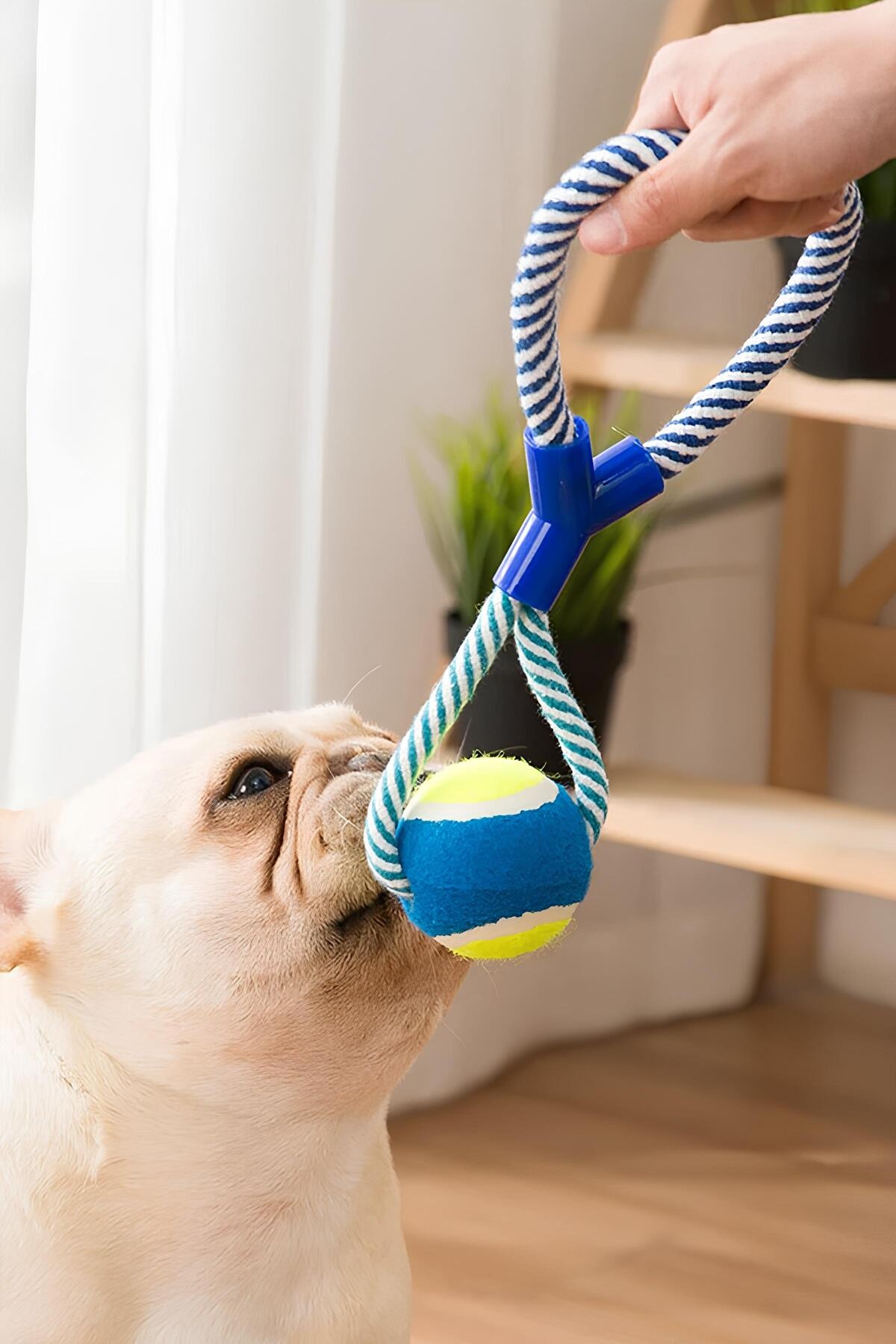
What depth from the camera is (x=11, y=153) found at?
1.03m

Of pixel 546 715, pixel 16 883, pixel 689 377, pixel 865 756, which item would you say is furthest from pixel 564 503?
pixel 865 756

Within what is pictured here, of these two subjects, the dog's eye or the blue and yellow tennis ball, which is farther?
the dog's eye

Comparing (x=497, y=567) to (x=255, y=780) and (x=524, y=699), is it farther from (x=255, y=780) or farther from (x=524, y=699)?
(x=255, y=780)

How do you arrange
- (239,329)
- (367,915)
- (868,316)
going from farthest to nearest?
(868,316)
(239,329)
(367,915)

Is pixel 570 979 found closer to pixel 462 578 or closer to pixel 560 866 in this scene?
pixel 462 578

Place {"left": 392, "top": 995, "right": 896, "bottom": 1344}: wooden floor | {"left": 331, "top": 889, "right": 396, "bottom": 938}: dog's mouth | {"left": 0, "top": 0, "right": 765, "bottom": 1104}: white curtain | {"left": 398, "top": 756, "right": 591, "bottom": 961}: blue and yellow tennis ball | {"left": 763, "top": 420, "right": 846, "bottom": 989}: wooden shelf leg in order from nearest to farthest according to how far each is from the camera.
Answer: {"left": 398, "top": 756, "right": 591, "bottom": 961}: blue and yellow tennis ball → {"left": 331, "top": 889, "right": 396, "bottom": 938}: dog's mouth → {"left": 0, "top": 0, "right": 765, "bottom": 1104}: white curtain → {"left": 392, "top": 995, "right": 896, "bottom": 1344}: wooden floor → {"left": 763, "top": 420, "right": 846, "bottom": 989}: wooden shelf leg

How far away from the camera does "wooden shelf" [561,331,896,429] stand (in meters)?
1.22

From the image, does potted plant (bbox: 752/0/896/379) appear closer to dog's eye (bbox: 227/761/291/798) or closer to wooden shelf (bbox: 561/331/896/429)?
wooden shelf (bbox: 561/331/896/429)

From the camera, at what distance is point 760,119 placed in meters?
0.55

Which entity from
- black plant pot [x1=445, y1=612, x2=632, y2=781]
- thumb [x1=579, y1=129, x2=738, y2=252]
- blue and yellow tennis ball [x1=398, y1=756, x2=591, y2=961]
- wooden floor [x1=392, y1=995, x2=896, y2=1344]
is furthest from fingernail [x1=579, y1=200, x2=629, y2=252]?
wooden floor [x1=392, y1=995, x2=896, y2=1344]

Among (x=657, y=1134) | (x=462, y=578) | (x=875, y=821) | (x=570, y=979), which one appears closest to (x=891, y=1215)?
(x=657, y=1134)

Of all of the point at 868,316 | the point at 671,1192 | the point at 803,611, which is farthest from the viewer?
the point at 803,611

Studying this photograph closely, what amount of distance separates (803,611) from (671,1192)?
0.66 metres

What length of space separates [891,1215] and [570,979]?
0.46m
